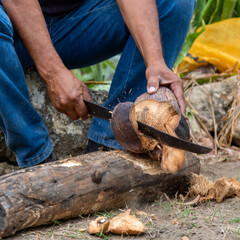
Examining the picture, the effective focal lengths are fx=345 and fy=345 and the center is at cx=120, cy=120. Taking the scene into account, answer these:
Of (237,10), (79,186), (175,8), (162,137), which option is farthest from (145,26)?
(237,10)

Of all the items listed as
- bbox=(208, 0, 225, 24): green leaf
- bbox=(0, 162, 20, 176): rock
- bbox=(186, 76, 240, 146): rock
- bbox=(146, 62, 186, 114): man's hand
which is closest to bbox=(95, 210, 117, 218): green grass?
bbox=(146, 62, 186, 114): man's hand

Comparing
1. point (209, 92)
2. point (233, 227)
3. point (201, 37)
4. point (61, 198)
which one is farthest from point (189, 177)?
point (201, 37)

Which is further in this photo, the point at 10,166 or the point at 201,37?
the point at 201,37

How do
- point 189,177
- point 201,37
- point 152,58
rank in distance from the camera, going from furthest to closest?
point 201,37
point 189,177
point 152,58

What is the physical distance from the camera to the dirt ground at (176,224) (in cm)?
135

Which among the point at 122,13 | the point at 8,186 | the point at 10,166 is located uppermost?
the point at 122,13

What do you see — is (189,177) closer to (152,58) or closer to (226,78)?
(152,58)

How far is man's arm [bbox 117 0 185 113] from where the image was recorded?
5.67 ft

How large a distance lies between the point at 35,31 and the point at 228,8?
3043 mm

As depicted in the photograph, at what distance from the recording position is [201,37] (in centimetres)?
381

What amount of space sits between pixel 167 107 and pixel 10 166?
1362mm

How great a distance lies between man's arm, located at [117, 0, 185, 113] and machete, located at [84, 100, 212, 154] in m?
0.20

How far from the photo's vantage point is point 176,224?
57.8 inches

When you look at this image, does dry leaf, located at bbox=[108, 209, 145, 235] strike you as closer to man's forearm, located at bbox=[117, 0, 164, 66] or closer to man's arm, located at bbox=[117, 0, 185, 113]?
man's arm, located at bbox=[117, 0, 185, 113]
